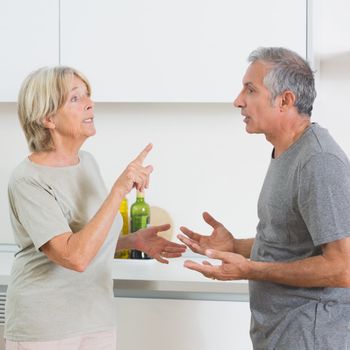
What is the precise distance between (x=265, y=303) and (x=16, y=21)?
147cm

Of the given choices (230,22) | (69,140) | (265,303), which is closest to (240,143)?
(230,22)

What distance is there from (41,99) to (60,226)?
1.15ft

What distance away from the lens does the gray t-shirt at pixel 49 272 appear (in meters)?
1.96

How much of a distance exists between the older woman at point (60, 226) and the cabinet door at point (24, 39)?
2.18 ft

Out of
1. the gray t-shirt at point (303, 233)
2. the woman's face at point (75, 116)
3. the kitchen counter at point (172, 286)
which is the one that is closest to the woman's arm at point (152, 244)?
the kitchen counter at point (172, 286)

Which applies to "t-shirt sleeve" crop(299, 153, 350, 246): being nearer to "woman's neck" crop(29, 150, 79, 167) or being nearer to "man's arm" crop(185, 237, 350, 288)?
"man's arm" crop(185, 237, 350, 288)

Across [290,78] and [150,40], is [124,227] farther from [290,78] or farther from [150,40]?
[290,78]

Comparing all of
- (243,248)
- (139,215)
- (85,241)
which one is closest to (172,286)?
(243,248)

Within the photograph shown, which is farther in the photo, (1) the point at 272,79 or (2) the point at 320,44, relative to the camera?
(2) the point at 320,44

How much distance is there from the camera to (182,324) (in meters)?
2.52

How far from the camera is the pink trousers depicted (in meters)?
1.98

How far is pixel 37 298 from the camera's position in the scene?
200 cm

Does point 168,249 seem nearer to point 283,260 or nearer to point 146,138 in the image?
point 283,260

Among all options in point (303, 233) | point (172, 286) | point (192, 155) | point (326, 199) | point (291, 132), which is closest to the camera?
A: point (326, 199)
